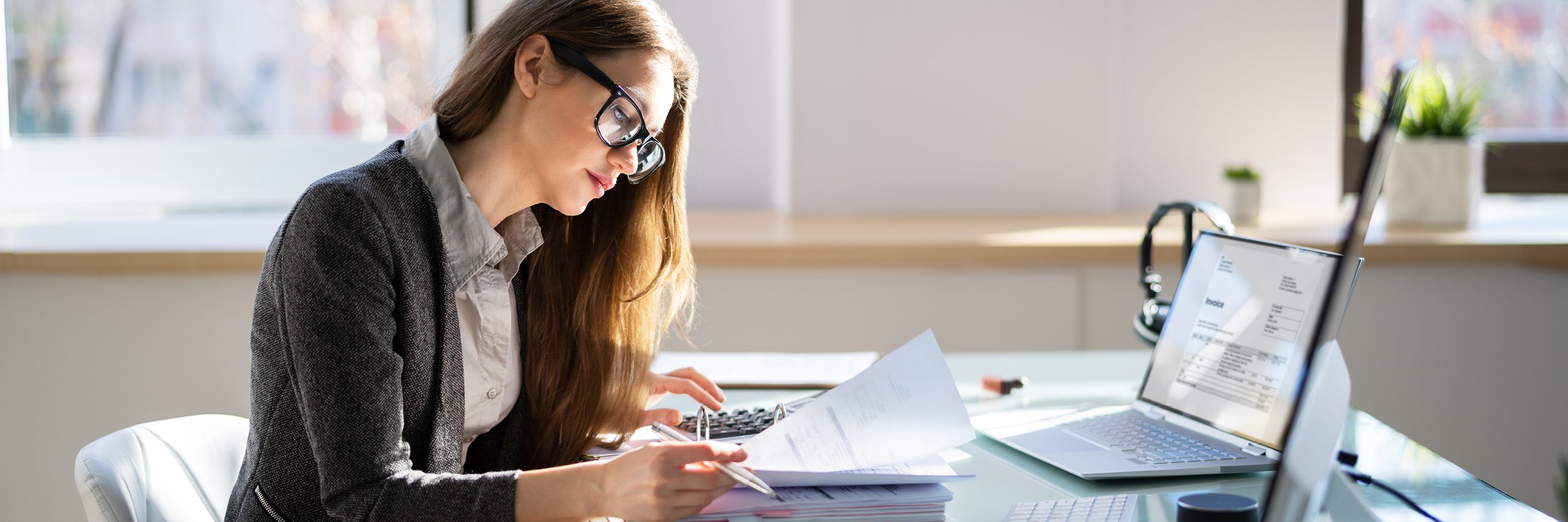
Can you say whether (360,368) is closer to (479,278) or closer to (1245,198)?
(479,278)

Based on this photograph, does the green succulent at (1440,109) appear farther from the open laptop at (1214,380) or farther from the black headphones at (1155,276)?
the open laptop at (1214,380)

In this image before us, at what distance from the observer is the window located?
272cm

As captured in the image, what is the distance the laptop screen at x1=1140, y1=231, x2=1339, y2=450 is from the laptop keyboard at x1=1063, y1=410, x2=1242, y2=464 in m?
0.03

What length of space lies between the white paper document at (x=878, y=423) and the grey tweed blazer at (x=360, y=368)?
0.22 m

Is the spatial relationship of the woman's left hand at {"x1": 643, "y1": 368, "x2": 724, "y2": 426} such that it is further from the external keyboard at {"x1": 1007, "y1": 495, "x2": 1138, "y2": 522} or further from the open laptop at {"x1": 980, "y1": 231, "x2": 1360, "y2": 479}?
the external keyboard at {"x1": 1007, "y1": 495, "x2": 1138, "y2": 522}

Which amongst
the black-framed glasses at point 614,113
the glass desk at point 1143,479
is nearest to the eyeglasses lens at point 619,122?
→ the black-framed glasses at point 614,113

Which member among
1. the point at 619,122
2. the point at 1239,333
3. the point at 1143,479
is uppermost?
the point at 619,122

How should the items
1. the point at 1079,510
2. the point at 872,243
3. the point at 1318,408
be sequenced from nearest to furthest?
the point at 1318,408
the point at 1079,510
the point at 872,243

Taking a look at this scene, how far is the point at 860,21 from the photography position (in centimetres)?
243

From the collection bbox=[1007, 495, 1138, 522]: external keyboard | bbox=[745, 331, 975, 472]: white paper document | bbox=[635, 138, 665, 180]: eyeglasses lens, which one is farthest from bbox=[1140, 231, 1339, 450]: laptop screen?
bbox=[635, 138, 665, 180]: eyeglasses lens

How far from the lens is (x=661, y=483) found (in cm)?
87

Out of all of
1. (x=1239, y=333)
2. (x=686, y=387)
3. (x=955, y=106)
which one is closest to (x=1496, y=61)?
(x=955, y=106)

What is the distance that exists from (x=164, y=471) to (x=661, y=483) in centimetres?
49

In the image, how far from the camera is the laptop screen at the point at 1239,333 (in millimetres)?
1153
